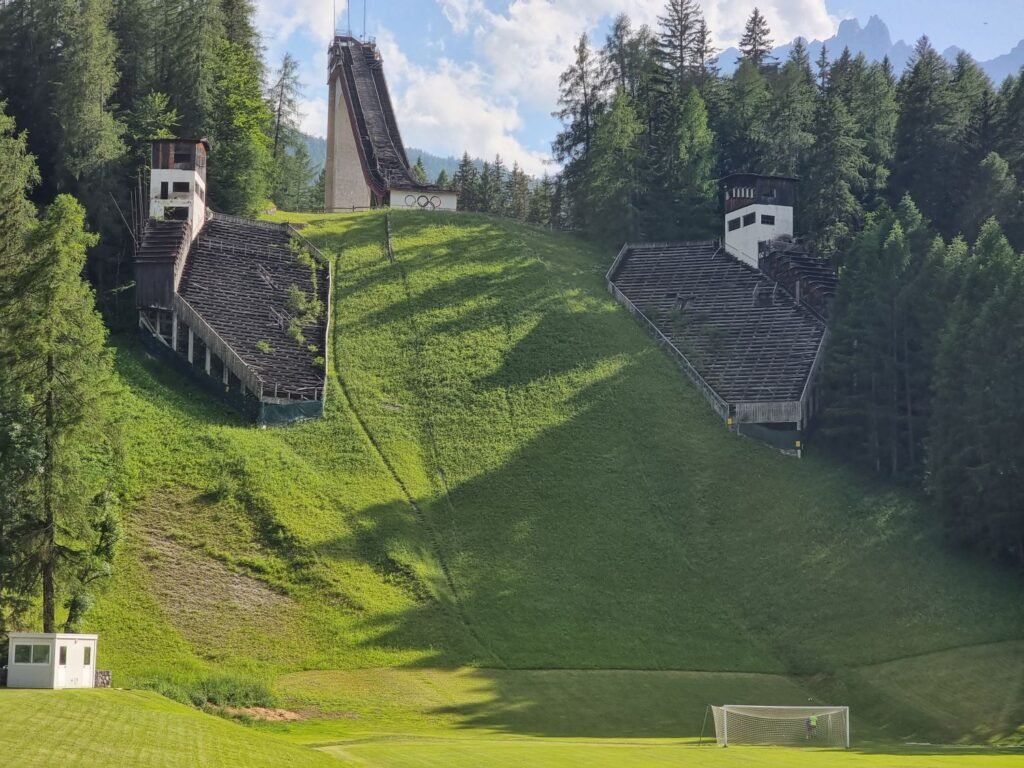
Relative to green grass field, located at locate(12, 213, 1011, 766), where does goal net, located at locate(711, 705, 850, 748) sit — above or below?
below

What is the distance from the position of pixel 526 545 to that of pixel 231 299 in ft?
76.8

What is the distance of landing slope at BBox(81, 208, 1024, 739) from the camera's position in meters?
46.9

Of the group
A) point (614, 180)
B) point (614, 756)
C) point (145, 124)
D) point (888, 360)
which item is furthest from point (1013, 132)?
point (614, 756)

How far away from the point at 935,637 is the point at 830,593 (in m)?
4.62

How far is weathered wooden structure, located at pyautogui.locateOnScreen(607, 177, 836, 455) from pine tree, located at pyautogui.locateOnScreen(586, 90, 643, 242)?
349cm

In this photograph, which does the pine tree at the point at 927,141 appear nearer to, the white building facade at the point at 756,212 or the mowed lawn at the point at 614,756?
the white building facade at the point at 756,212

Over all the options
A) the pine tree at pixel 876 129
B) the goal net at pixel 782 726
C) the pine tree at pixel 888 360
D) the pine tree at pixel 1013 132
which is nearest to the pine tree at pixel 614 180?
the pine tree at pixel 876 129

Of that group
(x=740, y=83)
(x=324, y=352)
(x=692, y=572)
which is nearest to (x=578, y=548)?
(x=692, y=572)

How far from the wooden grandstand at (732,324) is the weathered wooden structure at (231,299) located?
18366 millimetres

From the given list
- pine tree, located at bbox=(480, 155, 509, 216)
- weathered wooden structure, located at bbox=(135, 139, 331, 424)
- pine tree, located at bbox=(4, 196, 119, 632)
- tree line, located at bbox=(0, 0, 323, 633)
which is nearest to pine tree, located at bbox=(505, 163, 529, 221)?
pine tree, located at bbox=(480, 155, 509, 216)

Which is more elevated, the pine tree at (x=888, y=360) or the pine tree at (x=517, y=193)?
the pine tree at (x=517, y=193)

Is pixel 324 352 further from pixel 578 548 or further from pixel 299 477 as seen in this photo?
pixel 578 548

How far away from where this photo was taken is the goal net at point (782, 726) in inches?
1524

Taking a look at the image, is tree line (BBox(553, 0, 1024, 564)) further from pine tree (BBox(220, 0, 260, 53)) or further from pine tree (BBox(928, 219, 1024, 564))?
pine tree (BBox(220, 0, 260, 53))
